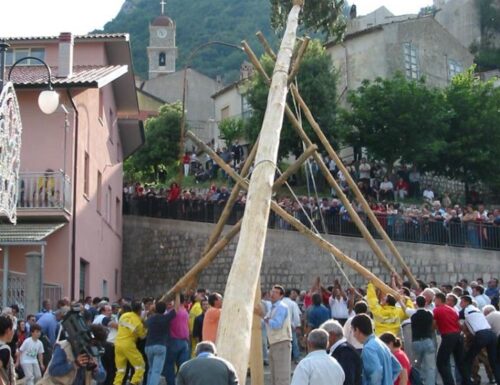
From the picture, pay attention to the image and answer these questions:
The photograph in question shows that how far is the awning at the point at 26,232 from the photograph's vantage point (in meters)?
24.7

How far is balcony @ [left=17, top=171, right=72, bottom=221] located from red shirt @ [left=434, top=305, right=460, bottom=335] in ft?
40.7

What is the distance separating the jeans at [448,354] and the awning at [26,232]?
1105 centimetres

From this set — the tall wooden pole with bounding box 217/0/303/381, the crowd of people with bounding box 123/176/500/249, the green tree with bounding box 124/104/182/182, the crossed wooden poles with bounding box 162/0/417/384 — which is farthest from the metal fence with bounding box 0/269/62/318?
the green tree with bounding box 124/104/182/182

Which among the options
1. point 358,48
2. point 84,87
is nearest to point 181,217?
point 84,87

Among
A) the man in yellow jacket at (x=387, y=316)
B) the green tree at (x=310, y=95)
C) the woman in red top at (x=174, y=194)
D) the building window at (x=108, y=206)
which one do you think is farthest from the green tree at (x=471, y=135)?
the man in yellow jacket at (x=387, y=316)

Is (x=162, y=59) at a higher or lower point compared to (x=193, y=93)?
higher

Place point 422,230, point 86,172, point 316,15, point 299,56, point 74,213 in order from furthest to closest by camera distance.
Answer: point 422,230 < point 86,172 < point 74,213 < point 316,15 < point 299,56

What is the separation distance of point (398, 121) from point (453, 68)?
46.2 feet

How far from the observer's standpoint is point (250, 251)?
1200 cm

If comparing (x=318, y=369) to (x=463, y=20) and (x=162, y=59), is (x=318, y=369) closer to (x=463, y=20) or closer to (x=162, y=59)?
(x=463, y=20)

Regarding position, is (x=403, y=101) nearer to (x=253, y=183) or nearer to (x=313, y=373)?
(x=253, y=183)

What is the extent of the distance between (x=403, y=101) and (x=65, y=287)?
20.5 m

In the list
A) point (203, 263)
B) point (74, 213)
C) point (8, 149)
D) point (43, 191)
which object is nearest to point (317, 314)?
point (203, 263)

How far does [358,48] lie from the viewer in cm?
4975
